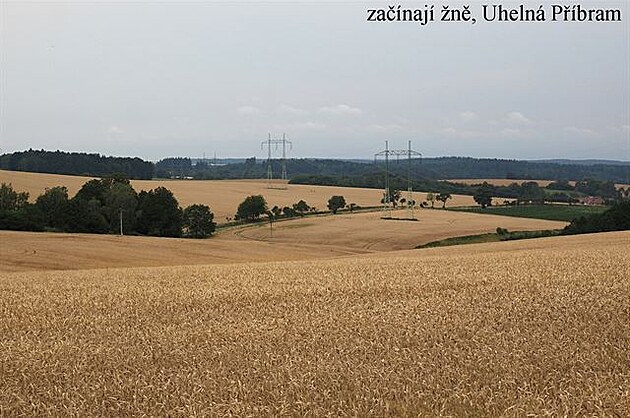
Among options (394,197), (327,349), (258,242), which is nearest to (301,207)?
(394,197)

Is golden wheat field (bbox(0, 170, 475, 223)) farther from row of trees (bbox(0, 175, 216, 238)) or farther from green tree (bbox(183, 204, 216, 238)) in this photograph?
row of trees (bbox(0, 175, 216, 238))

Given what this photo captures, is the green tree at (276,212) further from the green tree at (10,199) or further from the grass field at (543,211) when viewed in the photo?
the green tree at (10,199)

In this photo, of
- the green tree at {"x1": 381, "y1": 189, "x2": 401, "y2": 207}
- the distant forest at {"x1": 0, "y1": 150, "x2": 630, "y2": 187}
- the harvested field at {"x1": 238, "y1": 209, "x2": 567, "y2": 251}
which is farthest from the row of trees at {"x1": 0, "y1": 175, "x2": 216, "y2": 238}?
the distant forest at {"x1": 0, "y1": 150, "x2": 630, "y2": 187}

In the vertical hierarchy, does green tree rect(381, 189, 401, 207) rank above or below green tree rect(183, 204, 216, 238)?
above

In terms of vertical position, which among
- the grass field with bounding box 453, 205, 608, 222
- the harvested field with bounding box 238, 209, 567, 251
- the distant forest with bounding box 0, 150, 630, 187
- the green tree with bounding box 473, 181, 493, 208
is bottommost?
the harvested field with bounding box 238, 209, 567, 251

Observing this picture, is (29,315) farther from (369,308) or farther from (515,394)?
(515,394)

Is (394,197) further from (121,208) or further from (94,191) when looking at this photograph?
(121,208)
